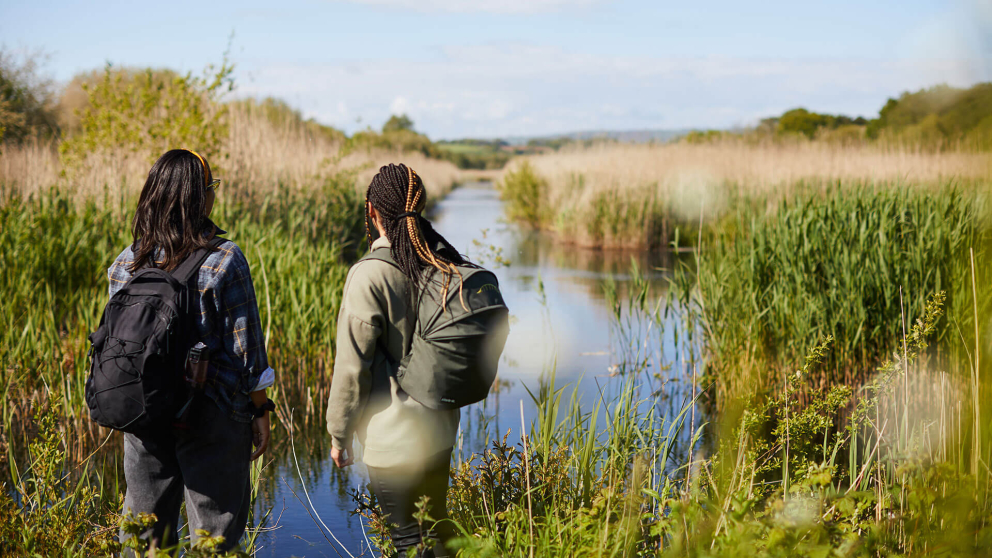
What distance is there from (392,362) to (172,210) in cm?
82

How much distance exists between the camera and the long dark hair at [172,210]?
227 cm

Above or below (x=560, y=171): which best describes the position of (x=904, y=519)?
below

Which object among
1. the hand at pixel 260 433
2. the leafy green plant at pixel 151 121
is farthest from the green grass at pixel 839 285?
the leafy green plant at pixel 151 121

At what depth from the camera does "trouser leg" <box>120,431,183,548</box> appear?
2.28 metres

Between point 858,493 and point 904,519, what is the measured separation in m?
0.67

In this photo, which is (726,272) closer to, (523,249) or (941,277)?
(941,277)

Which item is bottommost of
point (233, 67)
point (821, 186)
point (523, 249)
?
point (523, 249)

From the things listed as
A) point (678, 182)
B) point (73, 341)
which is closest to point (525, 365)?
point (73, 341)

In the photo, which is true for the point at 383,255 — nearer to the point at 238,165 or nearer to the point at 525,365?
the point at 525,365

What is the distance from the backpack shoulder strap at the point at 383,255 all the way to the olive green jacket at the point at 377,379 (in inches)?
0.5

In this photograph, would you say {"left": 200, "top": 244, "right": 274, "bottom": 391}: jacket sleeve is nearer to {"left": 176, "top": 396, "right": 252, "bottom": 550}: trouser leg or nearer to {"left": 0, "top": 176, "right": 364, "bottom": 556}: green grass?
{"left": 176, "top": 396, "right": 252, "bottom": 550}: trouser leg

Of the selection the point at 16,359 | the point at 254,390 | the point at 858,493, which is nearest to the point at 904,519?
the point at 858,493

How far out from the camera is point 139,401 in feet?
6.97

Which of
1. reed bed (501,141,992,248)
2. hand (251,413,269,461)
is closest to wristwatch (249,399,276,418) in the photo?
hand (251,413,269,461)
